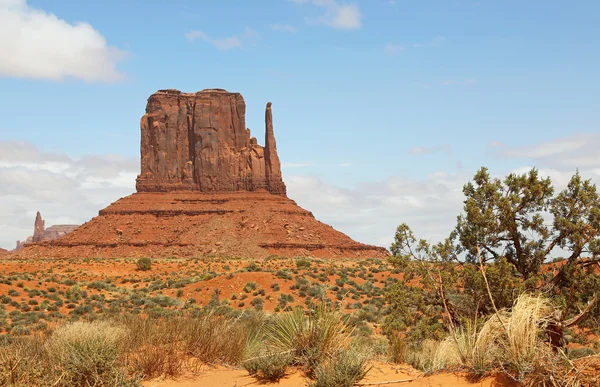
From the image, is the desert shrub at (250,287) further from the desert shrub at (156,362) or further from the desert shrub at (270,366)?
the desert shrub at (270,366)

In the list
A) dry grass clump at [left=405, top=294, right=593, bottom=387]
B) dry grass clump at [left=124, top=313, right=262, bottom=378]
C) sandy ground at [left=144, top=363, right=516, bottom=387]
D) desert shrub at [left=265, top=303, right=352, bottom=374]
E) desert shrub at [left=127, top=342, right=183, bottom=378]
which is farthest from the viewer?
dry grass clump at [left=124, top=313, right=262, bottom=378]

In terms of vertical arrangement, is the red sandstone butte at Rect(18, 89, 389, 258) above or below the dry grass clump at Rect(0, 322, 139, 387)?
above

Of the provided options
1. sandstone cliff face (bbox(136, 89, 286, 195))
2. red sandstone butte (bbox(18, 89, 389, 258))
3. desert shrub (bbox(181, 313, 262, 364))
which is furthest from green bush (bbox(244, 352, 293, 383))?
sandstone cliff face (bbox(136, 89, 286, 195))

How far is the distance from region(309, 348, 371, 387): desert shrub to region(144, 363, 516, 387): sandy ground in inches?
6.8

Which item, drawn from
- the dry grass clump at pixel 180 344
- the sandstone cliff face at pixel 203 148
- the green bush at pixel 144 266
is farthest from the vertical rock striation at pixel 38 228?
the dry grass clump at pixel 180 344

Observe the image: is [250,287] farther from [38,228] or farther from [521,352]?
[38,228]

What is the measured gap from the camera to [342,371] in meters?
8.16

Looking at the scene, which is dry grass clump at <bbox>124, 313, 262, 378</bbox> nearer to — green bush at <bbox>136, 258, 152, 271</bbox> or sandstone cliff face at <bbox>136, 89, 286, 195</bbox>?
green bush at <bbox>136, 258, 152, 271</bbox>

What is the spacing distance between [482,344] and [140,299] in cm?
2794

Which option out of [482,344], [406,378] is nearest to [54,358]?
[406,378]

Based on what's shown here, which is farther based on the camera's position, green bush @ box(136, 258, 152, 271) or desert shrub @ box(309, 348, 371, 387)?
green bush @ box(136, 258, 152, 271)

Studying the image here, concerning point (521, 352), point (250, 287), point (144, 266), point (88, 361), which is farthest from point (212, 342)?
point (144, 266)

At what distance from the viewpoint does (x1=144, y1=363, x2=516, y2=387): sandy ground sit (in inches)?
295

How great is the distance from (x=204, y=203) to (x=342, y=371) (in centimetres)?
9545
